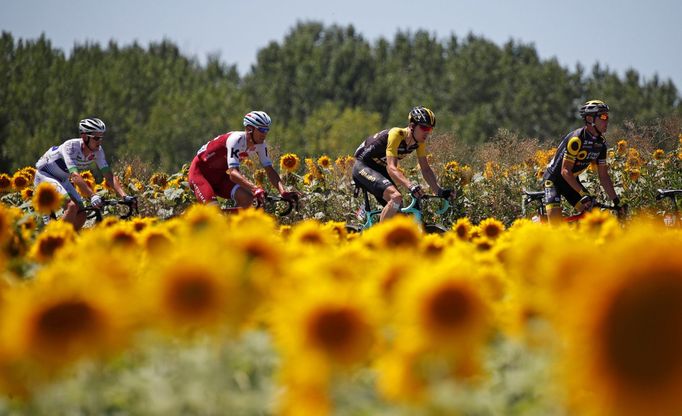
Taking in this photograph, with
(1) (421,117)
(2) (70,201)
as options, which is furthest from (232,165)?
(2) (70,201)

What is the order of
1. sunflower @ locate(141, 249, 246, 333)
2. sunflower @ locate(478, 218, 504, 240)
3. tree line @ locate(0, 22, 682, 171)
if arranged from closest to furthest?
sunflower @ locate(141, 249, 246, 333), sunflower @ locate(478, 218, 504, 240), tree line @ locate(0, 22, 682, 171)

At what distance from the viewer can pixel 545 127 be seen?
80.6 metres

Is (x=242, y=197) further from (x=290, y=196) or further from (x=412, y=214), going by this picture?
(x=412, y=214)

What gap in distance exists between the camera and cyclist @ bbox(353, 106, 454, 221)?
10.2m

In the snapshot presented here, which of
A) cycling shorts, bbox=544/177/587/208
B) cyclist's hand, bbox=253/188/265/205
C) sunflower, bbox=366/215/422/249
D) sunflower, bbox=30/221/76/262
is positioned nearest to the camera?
sunflower, bbox=366/215/422/249

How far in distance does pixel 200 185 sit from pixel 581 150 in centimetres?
450

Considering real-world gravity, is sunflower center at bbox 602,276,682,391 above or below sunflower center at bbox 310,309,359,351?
above

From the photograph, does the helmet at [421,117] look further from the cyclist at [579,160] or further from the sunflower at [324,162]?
the sunflower at [324,162]

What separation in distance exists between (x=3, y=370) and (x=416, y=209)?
8.93 meters

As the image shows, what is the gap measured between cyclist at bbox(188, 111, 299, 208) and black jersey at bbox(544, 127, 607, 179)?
10.8ft

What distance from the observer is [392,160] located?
10.4 meters

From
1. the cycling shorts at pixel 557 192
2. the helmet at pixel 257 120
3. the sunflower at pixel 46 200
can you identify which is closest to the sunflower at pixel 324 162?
the helmet at pixel 257 120

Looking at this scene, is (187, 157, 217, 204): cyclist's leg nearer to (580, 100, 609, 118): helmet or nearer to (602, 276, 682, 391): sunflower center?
(580, 100, 609, 118): helmet

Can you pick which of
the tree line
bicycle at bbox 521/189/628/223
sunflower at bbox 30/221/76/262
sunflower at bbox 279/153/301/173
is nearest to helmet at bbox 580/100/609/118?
bicycle at bbox 521/189/628/223
